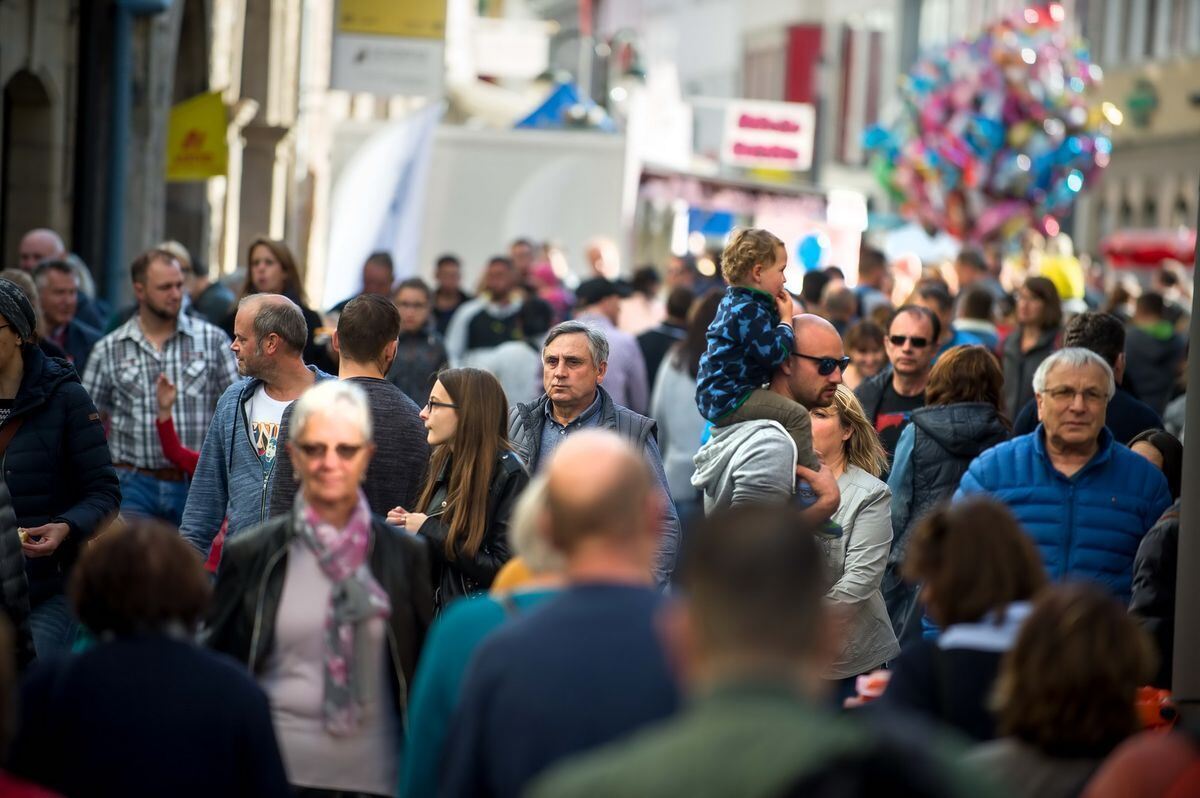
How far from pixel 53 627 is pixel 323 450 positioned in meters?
2.32

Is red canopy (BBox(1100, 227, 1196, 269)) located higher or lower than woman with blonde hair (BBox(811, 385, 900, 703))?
higher

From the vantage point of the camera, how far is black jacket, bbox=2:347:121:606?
7129 mm

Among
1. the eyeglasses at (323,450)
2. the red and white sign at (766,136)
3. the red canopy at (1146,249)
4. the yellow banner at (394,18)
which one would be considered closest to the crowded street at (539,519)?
the eyeglasses at (323,450)

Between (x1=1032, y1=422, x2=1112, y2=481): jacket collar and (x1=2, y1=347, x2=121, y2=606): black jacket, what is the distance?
10.2ft

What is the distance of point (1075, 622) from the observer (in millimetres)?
3910

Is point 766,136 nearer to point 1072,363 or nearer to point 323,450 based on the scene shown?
point 1072,363

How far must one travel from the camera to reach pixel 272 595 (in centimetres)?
494

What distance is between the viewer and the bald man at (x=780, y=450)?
651cm

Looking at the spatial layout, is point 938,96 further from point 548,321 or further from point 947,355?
point 947,355

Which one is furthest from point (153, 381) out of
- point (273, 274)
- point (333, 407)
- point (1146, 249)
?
point (1146, 249)

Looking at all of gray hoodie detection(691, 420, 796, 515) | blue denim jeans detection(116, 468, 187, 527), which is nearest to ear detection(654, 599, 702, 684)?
gray hoodie detection(691, 420, 796, 515)

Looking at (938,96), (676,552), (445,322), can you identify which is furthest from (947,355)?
(938,96)

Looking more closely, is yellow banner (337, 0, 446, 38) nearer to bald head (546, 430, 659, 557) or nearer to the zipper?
the zipper

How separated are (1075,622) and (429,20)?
1615 centimetres
